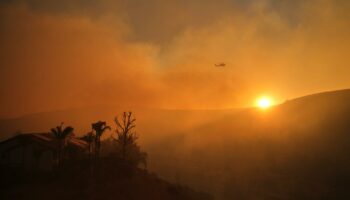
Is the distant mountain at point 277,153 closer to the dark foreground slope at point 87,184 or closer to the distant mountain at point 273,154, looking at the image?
the distant mountain at point 273,154

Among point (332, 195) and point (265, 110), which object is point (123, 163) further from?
point (265, 110)

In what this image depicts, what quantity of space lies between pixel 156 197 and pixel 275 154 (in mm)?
77428

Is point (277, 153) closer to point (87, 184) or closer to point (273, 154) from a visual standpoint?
point (273, 154)

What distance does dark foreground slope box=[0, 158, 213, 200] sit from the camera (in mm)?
30297

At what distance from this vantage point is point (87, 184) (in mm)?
33125

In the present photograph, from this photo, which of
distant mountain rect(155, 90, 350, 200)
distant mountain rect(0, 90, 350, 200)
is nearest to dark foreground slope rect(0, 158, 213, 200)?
distant mountain rect(0, 90, 350, 200)

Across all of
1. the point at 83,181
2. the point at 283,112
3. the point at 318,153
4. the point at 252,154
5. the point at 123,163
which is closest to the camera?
the point at 83,181

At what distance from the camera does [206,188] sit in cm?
8338

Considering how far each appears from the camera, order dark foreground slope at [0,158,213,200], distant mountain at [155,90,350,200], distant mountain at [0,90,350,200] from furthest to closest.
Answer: distant mountain at [0,90,350,200], distant mountain at [155,90,350,200], dark foreground slope at [0,158,213,200]

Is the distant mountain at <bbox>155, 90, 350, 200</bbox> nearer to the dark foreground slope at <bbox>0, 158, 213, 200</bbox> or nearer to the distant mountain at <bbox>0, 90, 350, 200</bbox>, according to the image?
the distant mountain at <bbox>0, 90, 350, 200</bbox>

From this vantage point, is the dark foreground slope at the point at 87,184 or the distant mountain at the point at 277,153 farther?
the distant mountain at the point at 277,153

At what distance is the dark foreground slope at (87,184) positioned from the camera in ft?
99.4

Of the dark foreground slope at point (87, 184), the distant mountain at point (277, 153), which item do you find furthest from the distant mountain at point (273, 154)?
the dark foreground slope at point (87, 184)

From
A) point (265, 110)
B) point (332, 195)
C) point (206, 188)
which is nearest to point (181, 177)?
point (206, 188)
